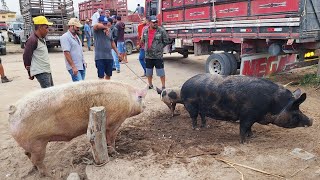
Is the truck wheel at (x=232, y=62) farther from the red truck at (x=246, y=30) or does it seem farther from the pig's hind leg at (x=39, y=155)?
the pig's hind leg at (x=39, y=155)

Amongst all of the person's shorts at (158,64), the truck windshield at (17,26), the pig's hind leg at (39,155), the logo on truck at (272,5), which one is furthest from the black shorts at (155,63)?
the truck windshield at (17,26)

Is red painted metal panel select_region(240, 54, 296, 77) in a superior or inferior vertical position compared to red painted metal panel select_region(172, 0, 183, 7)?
inferior

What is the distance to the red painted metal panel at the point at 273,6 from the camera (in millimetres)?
6520

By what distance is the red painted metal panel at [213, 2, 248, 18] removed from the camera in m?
7.64

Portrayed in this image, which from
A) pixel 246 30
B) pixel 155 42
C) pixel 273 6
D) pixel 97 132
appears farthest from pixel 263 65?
pixel 97 132

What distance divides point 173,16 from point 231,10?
278cm

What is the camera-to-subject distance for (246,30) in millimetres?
7668

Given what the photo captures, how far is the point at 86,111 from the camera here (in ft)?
11.6

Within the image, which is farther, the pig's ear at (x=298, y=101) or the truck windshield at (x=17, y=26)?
the truck windshield at (x=17, y=26)

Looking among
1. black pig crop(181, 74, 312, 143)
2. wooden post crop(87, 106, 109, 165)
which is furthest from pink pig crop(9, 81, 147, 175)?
black pig crop(181, 74, 312, 143)

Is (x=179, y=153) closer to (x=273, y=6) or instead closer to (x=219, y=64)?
(x=273, y=6)

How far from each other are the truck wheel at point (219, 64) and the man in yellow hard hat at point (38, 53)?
5202 mm

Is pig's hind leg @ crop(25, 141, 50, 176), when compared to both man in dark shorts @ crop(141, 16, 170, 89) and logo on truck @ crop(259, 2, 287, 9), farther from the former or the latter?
logo on truck @ crop(259, 2, 287, 9)

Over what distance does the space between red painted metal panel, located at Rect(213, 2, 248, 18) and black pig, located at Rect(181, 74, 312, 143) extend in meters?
3.84
